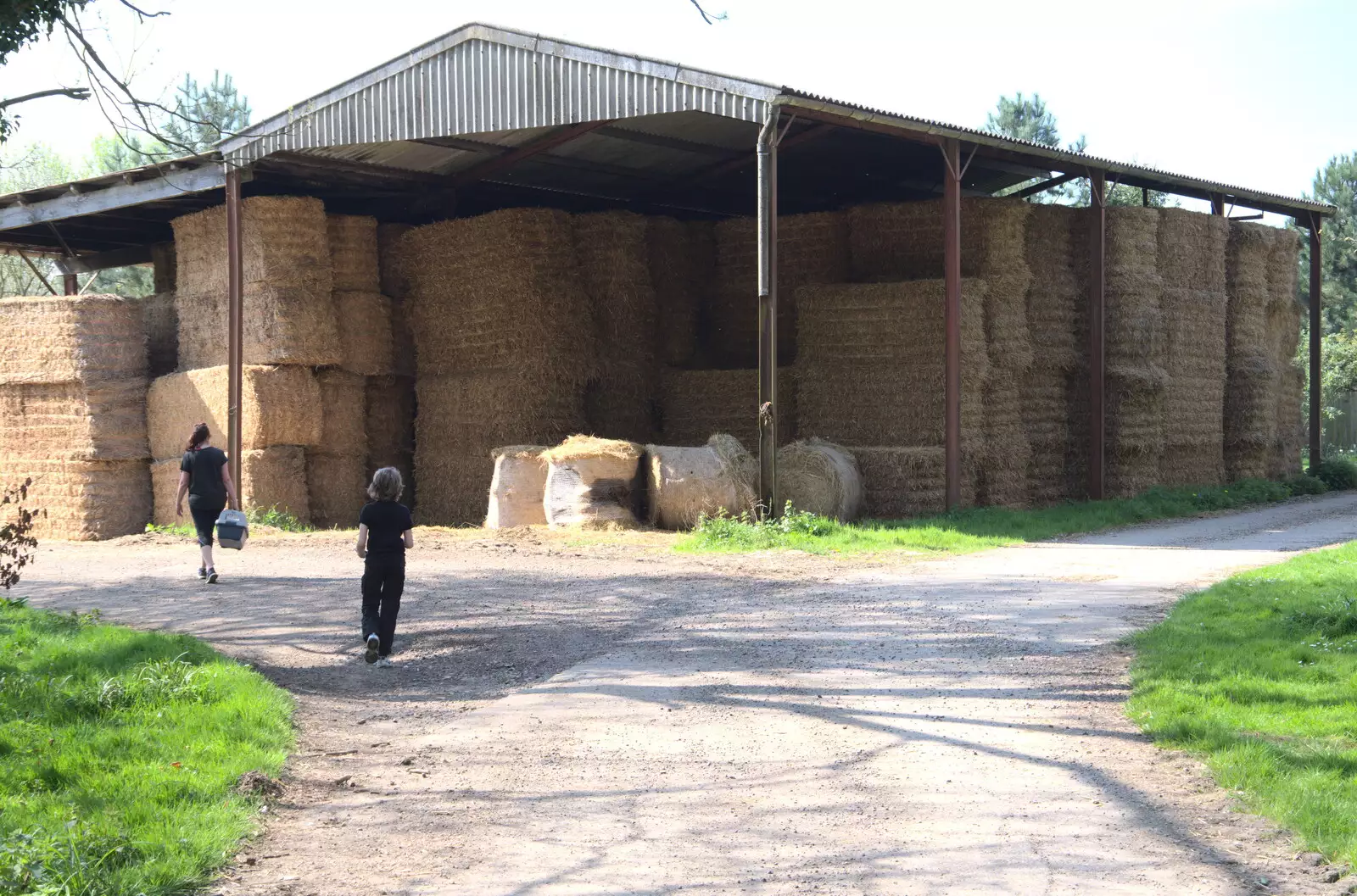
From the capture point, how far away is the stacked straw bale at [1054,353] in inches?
791

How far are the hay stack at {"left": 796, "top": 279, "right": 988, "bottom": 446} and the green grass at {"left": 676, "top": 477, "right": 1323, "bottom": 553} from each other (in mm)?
1580

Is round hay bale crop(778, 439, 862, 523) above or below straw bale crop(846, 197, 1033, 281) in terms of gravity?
below

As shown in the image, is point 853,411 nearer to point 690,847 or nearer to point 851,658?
point 851,658

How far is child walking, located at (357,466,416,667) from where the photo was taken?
9.11 meters

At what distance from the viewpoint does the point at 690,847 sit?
514 cm

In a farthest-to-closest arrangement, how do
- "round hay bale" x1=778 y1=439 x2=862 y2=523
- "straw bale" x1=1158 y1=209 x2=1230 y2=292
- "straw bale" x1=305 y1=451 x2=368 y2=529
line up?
"straw bale" x1=1158 y1=209 x2=1230 y2=292
"straw bale" x1=305 y1=451 x2=368 y2=529
"round hay bale" x1=778 y1=439 x2=862 y2=523

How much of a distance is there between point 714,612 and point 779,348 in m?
12.4

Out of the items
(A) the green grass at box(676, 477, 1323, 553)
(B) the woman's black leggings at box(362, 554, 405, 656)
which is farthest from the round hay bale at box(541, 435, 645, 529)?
(B) the woman's black leggings at box(362, 554, 405, 656)

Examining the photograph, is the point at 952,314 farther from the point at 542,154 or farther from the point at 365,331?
the point at 365,331

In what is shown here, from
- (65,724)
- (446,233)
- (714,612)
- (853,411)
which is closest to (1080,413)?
(853,411)

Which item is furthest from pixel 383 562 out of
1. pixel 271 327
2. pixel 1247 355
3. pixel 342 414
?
pixel 1247 355

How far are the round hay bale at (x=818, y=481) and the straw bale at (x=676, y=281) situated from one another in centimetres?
527

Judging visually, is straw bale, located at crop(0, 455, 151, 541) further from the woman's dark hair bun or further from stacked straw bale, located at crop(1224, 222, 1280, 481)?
stacked straw bale, located at crop(1224, 222, 1280, 481)

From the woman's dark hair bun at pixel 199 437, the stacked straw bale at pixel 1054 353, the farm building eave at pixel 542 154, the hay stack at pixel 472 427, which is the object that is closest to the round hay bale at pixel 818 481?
the stacked straw bale at pixel 1054 353
